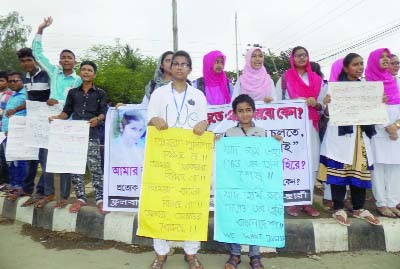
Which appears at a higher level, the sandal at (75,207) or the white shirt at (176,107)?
the white shirt at (176,107)

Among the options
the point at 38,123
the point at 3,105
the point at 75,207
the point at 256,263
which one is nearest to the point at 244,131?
the point at 256,263

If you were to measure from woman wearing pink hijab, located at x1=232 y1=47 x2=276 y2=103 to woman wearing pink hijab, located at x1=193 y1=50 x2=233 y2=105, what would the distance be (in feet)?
1.02

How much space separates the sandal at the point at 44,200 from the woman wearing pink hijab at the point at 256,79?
2.53 meters

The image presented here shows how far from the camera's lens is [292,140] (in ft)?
13.0

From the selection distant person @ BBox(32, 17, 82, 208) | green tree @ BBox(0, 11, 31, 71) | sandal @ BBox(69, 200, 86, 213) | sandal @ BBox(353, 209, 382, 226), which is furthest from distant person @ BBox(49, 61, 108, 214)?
green tree @ BBox(0, 11, 31, 71)

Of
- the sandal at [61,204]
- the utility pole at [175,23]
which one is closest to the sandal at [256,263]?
the sandal at [61,204]

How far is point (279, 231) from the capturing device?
3111 millimetres

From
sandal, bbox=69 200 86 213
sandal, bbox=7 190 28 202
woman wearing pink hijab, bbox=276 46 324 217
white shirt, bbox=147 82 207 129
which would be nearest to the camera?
white shirt, bbox=147 82 207 129

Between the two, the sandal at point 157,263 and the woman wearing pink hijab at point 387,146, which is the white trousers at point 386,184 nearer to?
the woman wearing pink hijab at point 387,146

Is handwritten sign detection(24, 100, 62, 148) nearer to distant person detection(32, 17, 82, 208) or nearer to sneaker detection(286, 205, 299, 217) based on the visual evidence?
distant person detection(32, 17, 82, 208)

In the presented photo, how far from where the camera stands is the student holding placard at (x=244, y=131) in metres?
3.16

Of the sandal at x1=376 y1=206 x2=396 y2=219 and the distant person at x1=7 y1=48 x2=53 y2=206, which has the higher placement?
the distant person at x1=7 y1=48 x2=53 y2=206

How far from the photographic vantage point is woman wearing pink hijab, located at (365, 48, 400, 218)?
3.83 metres

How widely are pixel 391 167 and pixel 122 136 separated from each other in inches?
109
